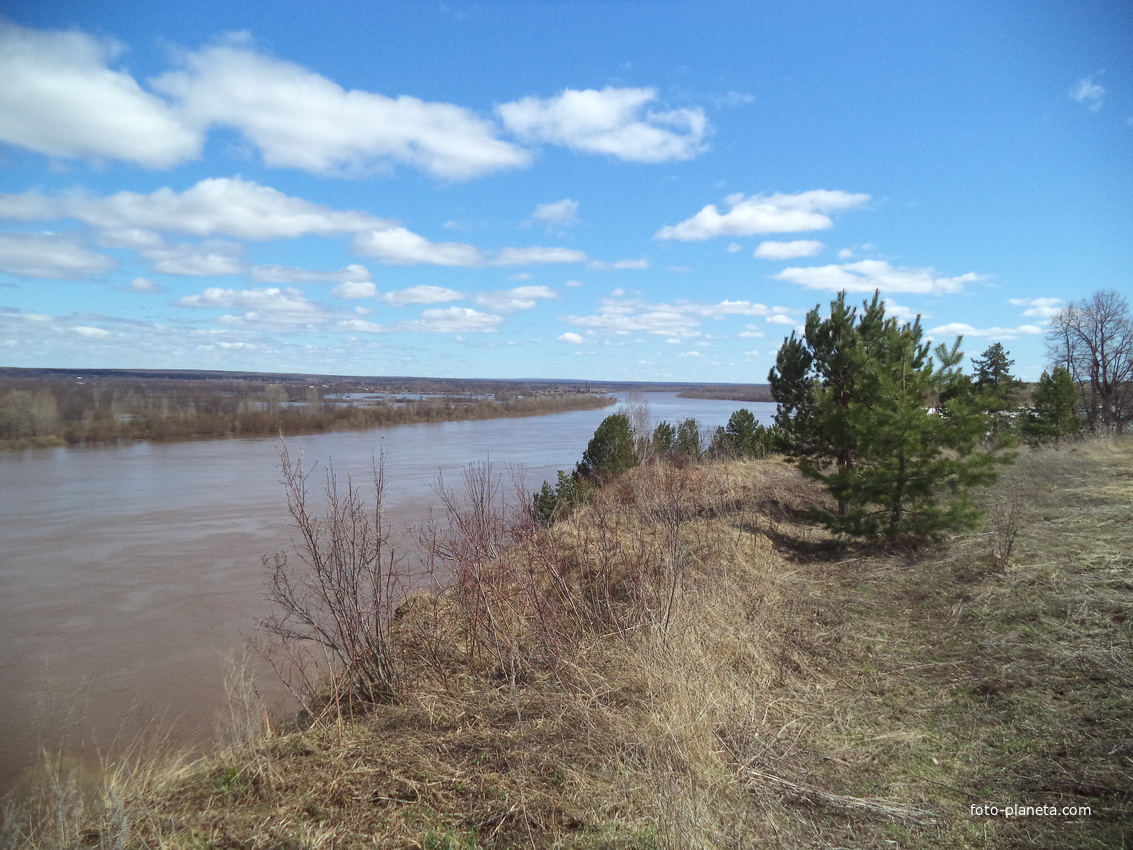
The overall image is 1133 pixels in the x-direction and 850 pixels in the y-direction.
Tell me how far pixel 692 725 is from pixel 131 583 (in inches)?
599

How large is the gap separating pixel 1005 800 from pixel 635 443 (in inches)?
609

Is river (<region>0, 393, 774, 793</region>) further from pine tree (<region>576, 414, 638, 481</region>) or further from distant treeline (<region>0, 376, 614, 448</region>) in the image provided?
distant treeline (<region>0, 376, 614, 448</region>)

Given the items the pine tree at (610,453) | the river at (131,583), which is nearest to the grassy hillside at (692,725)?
the river at (131,583)

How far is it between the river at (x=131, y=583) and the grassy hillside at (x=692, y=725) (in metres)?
2.27

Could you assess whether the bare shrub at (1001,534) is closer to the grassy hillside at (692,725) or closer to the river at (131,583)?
the grassy hillside at (692,725)

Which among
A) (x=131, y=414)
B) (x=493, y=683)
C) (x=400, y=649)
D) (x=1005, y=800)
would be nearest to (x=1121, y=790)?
(x=1005, y=800)

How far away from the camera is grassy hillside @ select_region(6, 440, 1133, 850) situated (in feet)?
9.89

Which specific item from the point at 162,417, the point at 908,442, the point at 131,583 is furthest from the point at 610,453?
the point at 162,417

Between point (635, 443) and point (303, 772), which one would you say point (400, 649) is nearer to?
point (303, 772)

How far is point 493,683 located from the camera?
4809mm

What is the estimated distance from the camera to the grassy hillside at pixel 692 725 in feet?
9.89

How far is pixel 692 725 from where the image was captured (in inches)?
143

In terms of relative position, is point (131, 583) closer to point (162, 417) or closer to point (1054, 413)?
point (1054, 413)

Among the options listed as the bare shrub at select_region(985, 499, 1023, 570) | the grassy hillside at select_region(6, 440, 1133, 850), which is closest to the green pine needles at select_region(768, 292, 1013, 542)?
the bare shrub at select_region(985, 499, 1023, 570)
